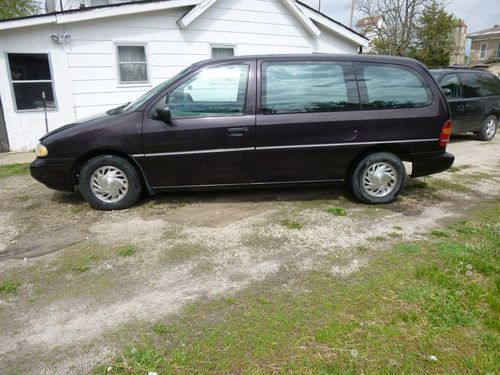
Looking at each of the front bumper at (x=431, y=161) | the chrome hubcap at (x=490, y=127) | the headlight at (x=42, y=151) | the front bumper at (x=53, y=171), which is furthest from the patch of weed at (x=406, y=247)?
the chrome hubcap at (x=490, y=127)

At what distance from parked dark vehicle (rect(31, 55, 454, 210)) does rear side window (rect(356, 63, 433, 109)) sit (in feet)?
0.04

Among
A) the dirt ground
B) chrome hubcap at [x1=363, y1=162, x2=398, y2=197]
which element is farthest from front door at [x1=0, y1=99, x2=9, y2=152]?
chrome hubcap at [x1=363, y1=162, x2=398, y2=197]

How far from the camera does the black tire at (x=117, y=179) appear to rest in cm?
443

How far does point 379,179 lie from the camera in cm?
470

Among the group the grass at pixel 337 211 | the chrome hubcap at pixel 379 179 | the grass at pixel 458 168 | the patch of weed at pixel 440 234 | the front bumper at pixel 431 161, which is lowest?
the patch of weed at pixel 440 234

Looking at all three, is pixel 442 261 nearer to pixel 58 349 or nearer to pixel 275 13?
pixel 58 349

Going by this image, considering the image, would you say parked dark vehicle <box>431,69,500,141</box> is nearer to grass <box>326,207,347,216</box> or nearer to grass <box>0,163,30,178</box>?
grass <box>326,207,347,216</box>

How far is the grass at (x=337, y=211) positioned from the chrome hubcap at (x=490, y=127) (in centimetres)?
714

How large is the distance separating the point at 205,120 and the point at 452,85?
699 centimetres

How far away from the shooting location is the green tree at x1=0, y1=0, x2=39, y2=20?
56.1 ft

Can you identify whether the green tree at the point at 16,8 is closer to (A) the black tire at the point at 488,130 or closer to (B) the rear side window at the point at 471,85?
(B) the rear side window at the point at 471,85

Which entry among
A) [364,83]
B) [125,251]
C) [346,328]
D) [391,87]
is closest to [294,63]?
[364,83]

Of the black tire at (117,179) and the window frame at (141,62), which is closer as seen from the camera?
the black tire at (117,179)

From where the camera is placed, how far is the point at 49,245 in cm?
377
